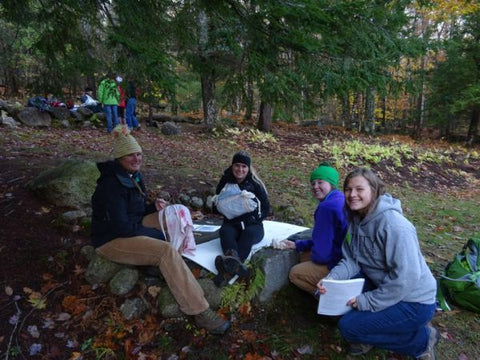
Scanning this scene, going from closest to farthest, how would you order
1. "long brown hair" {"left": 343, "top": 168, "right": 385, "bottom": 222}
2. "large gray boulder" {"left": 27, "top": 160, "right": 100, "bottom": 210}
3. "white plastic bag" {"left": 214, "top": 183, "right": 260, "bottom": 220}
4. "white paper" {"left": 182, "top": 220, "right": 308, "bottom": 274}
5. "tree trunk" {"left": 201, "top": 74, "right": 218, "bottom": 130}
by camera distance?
1. "long brown hair" {"left": 343, "top": 168, "right": 385, "bottom": 222}
2. "white paper" {"left": 182, "top": 220, "right": 308, "bottom": 274}
3. "white plastic bag" {"left": 214, "top": 183, "right": 260, "bottom": 220}
4. "large gray boulder" {"left": 27, "top": 160, "right": 100, "bottom": 210}
5. "tree trunk" {"left": 201, "top": 74, "right": 218, "bottom": 130}

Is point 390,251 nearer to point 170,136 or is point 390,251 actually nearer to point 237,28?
point 237,28

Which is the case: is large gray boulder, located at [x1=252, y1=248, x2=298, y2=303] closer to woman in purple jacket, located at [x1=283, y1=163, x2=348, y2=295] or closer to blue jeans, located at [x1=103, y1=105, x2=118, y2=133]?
woman in purple jacket, located at [x1=283, y1=163, x2=348, y2=295]

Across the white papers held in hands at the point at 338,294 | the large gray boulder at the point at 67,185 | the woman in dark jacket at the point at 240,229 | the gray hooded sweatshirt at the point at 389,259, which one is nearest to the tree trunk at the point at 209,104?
the large gray boulder at the point at 67,185

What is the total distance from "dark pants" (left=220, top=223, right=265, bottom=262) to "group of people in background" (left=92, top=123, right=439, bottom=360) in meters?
0.01

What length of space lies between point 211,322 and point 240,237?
3.19 feet

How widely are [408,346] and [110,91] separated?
4.03m

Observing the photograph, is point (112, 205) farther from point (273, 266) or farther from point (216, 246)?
point (273, 266)

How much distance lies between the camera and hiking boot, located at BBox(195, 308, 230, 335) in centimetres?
296

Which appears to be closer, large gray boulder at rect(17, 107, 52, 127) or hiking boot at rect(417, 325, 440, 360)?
hiking boot at rect(417, 325, 440, 360)

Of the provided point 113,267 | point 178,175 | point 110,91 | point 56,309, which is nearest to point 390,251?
point 113,267

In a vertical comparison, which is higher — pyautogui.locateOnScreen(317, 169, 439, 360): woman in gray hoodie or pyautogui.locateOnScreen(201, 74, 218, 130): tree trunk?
pyautogui.locateOnScreen(201, 74, 218, 130): tree trunk

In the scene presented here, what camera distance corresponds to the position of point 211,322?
2967mm

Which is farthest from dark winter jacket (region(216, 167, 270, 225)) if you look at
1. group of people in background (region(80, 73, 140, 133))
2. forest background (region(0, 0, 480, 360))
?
group of people in background (region(80, 73, 140, 133))

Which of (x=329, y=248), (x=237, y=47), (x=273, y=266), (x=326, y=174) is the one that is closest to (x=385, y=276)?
(x=329, y=248)
